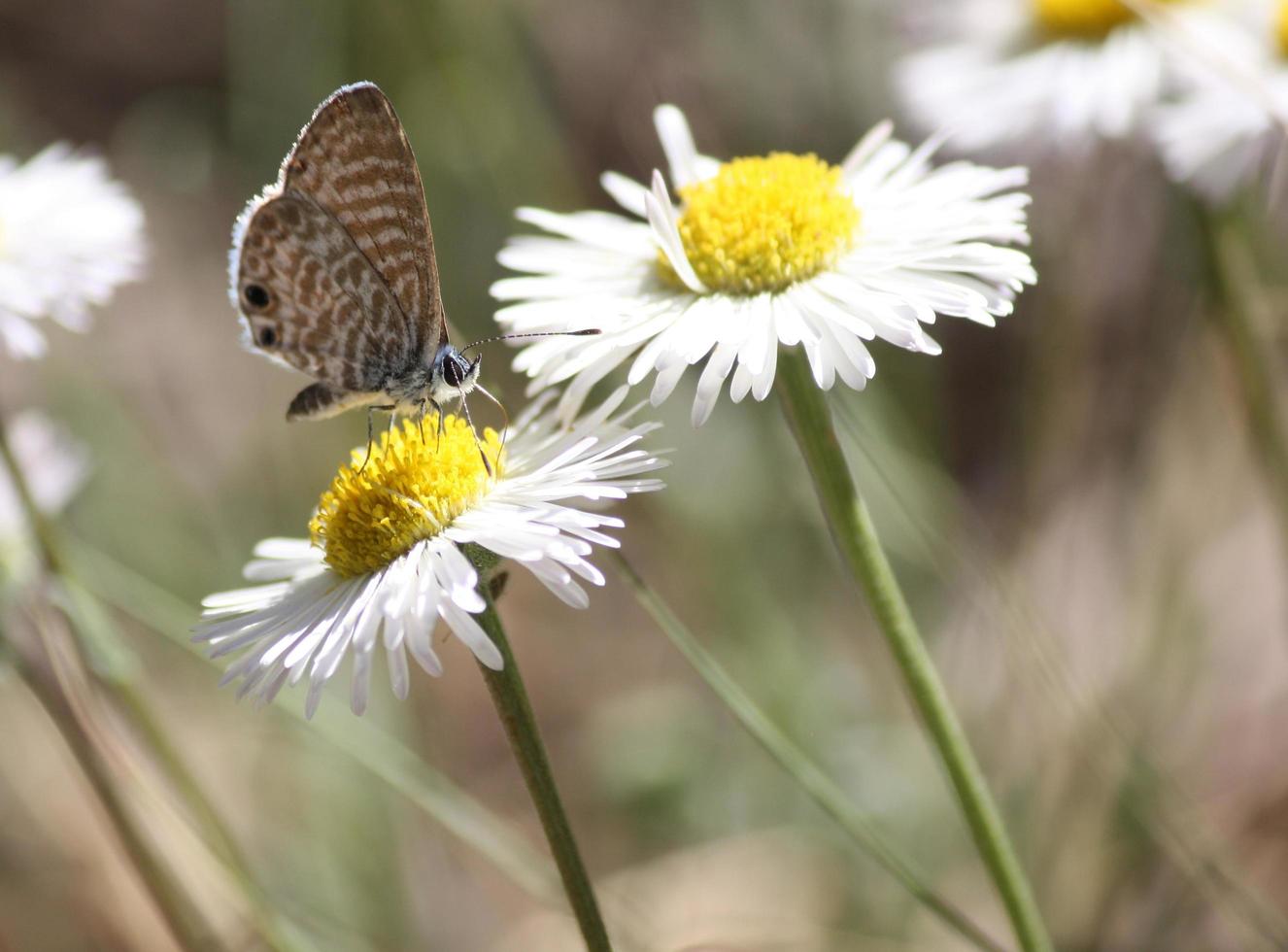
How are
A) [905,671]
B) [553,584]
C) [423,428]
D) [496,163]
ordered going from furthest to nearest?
[496,163]
[423,428]
[905,671]
[553,584]

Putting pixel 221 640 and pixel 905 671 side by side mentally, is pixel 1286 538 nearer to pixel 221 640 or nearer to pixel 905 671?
pixel 905 671

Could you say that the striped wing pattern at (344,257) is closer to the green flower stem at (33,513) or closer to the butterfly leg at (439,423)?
the butterfly leg at (439,423)

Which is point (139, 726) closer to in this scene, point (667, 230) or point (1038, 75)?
point (667, 230)

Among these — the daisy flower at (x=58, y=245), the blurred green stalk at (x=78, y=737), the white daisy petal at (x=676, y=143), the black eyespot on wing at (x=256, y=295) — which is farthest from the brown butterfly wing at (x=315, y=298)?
the daisy flower at (x=58, y=245)

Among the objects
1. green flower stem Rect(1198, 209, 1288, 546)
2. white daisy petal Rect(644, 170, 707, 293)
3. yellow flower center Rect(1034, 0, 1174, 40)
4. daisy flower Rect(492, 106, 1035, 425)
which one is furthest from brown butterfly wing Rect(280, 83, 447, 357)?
yellow flower center Rect(1034, 0, 1174, 40)

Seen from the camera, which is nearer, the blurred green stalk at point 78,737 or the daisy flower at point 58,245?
the blurred green stalk at point 78,737

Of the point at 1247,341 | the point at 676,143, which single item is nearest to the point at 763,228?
the point at 676,143

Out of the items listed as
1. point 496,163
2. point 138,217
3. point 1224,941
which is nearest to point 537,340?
point 138,217
